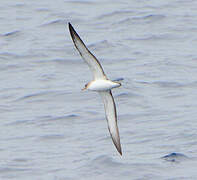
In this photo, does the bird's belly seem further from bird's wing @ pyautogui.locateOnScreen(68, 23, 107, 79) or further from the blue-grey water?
the blue-grey water

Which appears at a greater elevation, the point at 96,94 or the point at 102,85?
the point at 102,85

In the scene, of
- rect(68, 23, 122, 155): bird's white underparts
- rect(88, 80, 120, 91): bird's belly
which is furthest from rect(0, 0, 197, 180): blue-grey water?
rect(88, 80, 120, 91): bird's belly

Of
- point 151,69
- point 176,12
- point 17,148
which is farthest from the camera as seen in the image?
point 176,12

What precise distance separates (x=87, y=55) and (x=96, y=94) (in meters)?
6.79

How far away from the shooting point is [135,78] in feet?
68.1

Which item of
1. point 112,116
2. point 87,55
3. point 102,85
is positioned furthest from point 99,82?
point 112,116

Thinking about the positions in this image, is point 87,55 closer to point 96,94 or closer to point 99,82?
point 99,82

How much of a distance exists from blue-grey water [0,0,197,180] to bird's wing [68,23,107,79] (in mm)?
2759

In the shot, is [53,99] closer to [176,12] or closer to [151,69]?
[151,69]

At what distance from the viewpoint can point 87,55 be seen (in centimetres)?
1327

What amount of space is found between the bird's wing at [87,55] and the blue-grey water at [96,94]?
276cm

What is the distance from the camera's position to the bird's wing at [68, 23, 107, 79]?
1303 centimetres

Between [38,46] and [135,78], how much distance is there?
13.5 feet

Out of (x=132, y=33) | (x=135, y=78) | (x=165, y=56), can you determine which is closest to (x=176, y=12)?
(x=132, y=33)
